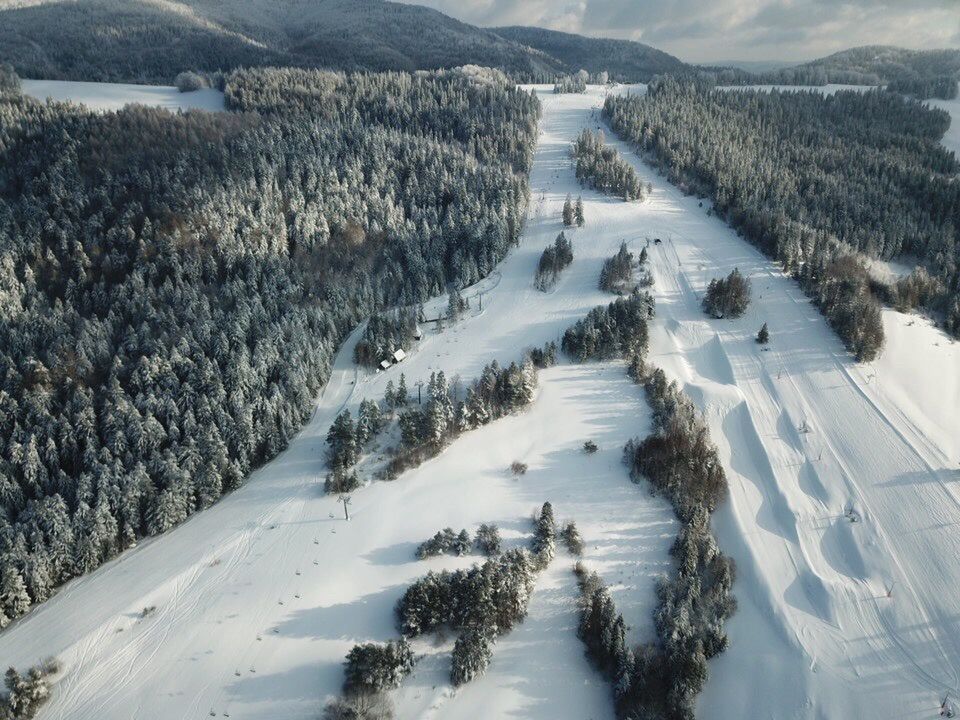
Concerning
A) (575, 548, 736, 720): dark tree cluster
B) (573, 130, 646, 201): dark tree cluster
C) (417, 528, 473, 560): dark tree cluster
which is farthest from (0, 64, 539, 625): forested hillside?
(575, 548, 736, 720): dark tree cluster

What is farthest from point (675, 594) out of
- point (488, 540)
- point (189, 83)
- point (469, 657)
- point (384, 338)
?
point (189, 83)

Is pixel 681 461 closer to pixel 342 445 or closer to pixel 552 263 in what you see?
pixel 342 445

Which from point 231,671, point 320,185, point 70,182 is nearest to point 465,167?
point 320,185

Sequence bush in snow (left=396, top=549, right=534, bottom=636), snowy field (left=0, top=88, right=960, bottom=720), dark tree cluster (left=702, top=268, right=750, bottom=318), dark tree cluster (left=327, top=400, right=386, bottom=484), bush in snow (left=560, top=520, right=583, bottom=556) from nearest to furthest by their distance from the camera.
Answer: snowy field (left=0, top=88, right=960, bottom=720) → bush in snow (left=396, top=549, right=534, bottom=636) → bush in snow (left=560, top=520, right=583, bottom=556) → dark tree cluster (left=327, top=400, right=386, bottom=484) → dark tree cluster (left=702, top=268, right=750, bottom=318)

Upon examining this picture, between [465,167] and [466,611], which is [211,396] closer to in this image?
[466,611]

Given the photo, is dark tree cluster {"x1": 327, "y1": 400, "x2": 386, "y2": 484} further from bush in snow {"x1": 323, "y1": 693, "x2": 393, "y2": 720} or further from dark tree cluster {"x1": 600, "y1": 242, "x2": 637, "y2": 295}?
dark tree cluster {"x1": 600, "y1": 242, "x2": 637, "y2": 295}

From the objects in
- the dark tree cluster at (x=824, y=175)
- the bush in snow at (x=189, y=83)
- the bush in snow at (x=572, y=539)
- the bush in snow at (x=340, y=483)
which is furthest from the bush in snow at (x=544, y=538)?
the bush in snow at (x=189, y=83)

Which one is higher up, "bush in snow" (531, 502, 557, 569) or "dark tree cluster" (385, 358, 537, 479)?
"dark tree cluster" (385, 358, 537, 479)
